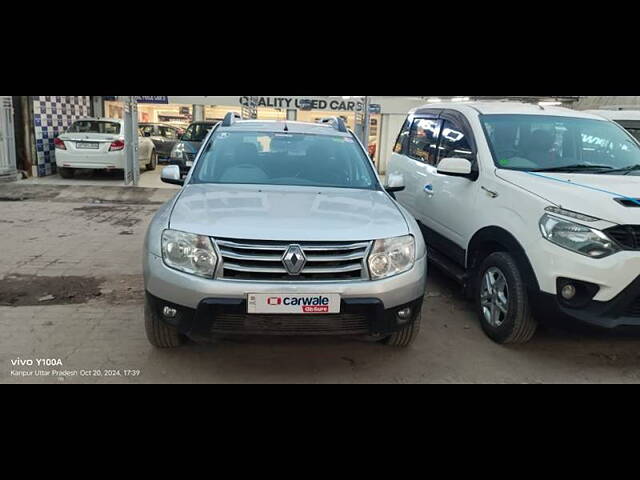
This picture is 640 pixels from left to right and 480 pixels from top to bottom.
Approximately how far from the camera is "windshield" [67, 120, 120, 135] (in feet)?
39.8

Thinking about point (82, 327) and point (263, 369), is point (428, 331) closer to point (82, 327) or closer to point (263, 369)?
point (263, 369)

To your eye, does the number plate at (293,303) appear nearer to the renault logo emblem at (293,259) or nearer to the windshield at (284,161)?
the renault logo emblem at (293,259)

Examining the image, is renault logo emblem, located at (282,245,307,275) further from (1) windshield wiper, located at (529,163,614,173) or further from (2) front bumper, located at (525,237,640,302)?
(1) windshield wiper, located at (529,163,614,173)

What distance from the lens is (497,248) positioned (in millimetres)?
4094

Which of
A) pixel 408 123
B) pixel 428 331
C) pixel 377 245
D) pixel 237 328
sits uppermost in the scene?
pixel 408 123

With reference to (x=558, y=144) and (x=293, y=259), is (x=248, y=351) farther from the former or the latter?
(x=558, y=144)

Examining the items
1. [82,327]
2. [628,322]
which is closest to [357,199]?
[628,322]

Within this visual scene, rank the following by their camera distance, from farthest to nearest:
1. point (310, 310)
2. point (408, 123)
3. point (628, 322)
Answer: point (408, 123) → point (628, 322) → point (310, 310)

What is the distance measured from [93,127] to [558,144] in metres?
10.9

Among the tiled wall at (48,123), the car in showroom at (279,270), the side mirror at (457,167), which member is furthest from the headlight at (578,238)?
the tiled wall at (48,123)

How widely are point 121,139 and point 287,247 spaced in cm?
1047

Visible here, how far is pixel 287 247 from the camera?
3002 millimetres

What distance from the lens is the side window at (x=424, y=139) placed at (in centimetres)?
548

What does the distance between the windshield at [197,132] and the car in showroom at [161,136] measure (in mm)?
4921
